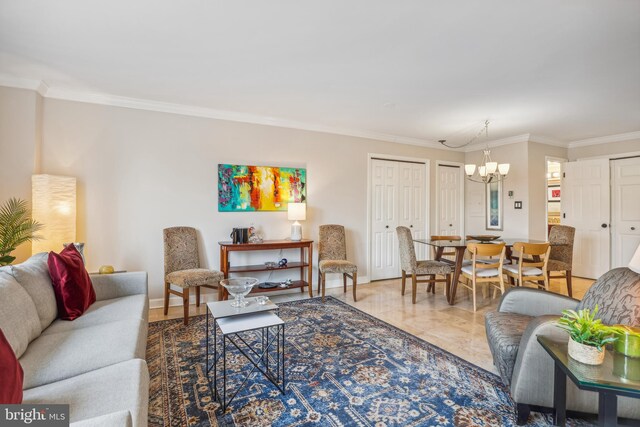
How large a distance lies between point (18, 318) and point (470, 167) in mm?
4669

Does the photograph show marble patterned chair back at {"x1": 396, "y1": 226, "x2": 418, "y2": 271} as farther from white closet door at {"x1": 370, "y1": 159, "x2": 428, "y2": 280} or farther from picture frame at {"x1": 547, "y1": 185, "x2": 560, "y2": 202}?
picture frame at {"x1": 547, "y1": 185, "x2": 560, "y2": 202}

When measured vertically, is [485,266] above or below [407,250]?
below

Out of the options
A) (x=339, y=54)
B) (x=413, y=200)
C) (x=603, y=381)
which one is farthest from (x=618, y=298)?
(x=413, y=200)

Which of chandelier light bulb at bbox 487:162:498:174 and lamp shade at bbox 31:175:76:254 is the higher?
chandelier light bulb at bbox 487:162:498:174

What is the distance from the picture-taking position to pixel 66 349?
5.44 ft

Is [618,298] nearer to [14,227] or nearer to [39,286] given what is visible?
[39,286]

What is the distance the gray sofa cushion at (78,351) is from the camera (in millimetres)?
1459

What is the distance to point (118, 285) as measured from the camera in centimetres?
274

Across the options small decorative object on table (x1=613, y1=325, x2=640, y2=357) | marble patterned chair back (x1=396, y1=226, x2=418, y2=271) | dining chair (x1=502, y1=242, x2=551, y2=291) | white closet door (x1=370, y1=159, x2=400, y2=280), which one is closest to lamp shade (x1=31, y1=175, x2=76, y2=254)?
marble patterned chair back (x1=396, y1=226, x2=418, y2=271)

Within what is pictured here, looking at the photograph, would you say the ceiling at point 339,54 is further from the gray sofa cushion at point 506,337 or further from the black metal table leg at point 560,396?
the black metal table leg at point 560,396

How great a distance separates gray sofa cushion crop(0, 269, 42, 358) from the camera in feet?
4.97

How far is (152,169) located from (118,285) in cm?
159

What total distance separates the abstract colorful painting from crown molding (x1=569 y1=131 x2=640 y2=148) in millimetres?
5135

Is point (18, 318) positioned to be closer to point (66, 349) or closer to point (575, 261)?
point (66, 349)
